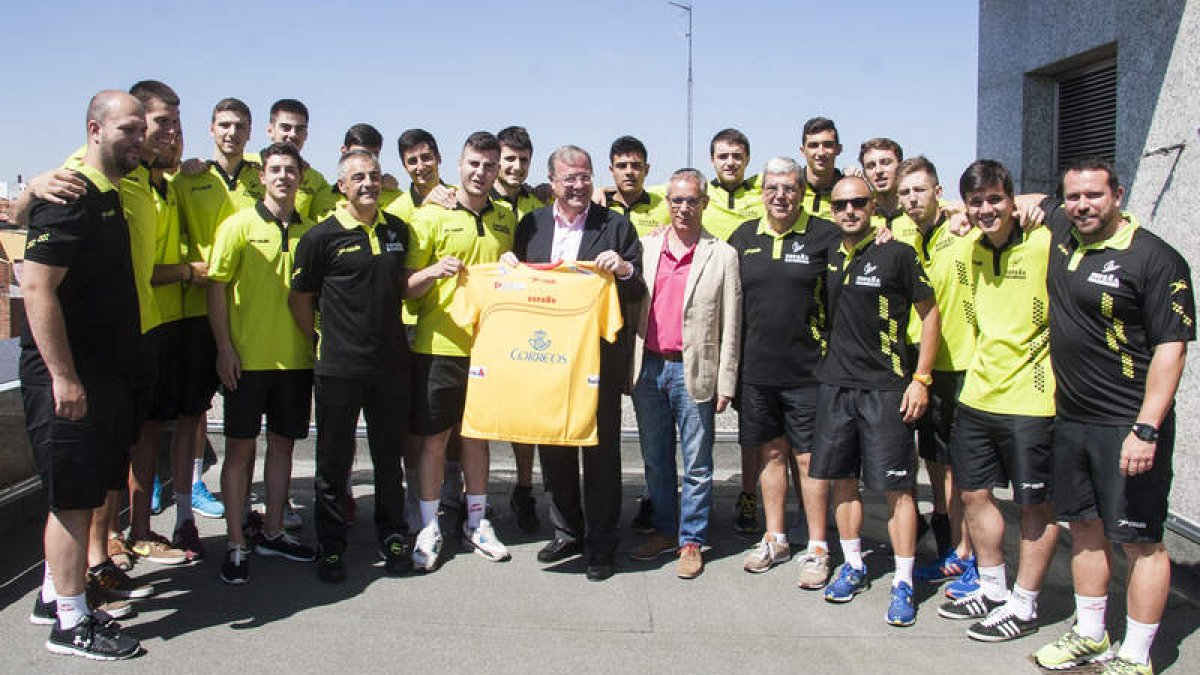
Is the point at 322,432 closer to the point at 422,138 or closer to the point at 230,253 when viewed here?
the point at 230,253

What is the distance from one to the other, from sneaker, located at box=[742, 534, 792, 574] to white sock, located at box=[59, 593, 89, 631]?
3.24 meters

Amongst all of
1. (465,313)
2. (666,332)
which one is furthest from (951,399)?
(465,313)

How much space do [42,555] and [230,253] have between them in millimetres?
2041

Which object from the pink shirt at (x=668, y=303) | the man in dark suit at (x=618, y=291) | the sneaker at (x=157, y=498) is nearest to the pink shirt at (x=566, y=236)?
the man in dark suit at (x=618, y=291)

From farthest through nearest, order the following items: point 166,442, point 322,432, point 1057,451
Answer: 1. point 166,442
2. point 322,432
3. point 1057,451

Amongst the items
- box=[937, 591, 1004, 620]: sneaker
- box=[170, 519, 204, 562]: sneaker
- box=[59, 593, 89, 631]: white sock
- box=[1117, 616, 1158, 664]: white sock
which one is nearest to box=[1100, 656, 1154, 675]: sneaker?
box=[1117, 616, 1158, 664]: white sock

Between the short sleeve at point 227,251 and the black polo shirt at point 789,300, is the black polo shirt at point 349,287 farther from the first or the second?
the black polo shirt at point 789,300

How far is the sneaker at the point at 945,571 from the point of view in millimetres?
5156

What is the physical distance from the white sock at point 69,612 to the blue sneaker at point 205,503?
2042 mm

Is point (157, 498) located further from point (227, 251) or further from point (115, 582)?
point (227, 251)

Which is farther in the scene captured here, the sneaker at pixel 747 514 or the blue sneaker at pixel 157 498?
the blue sneaker at pixel 157 498

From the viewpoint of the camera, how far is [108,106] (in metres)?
3.99

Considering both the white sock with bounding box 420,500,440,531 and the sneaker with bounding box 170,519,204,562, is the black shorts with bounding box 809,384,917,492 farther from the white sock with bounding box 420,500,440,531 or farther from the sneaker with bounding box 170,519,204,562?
the sneaker with bounding box 170,519,204,562

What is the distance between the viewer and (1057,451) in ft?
13.6
